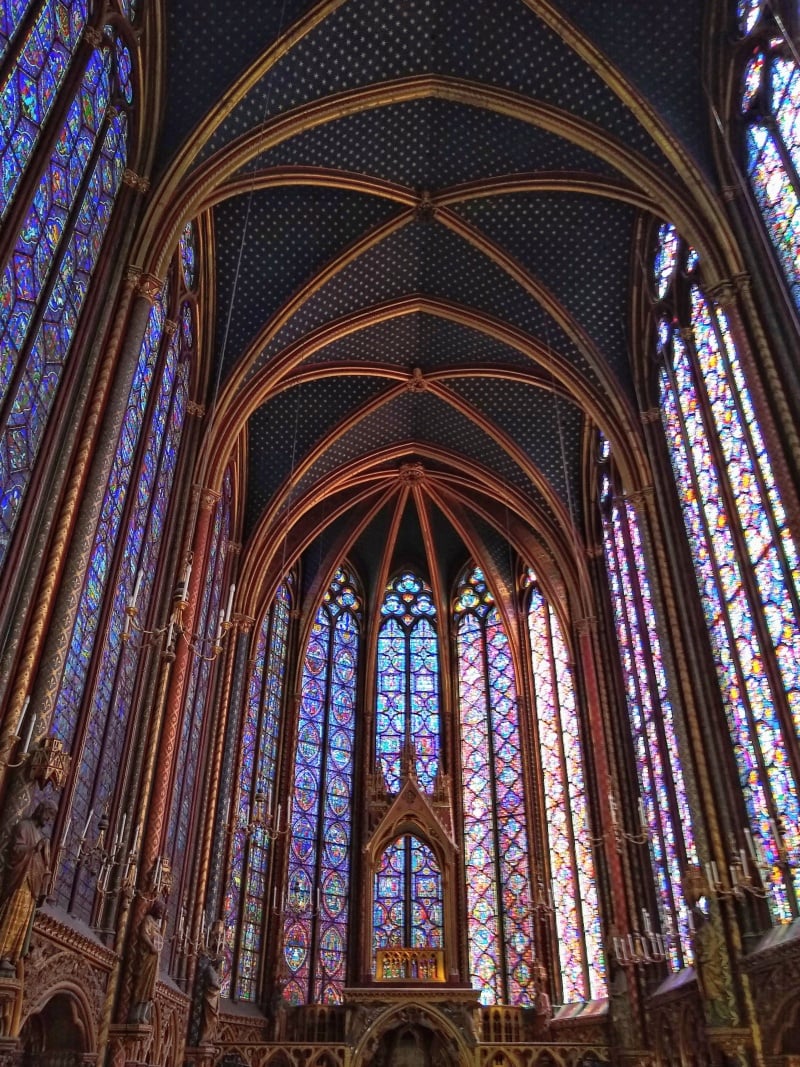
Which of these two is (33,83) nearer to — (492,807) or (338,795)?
(338,795)

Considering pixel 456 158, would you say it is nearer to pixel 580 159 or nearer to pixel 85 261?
pixel 580 159

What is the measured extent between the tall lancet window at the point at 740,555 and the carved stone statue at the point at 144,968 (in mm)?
7945

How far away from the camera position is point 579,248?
56.2 ft

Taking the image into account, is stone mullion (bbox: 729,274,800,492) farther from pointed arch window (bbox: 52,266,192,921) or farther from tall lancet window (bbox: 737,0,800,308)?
pointed arch window (bbox: 52,266,192,921)

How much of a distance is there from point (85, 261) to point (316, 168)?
5665 millimetres

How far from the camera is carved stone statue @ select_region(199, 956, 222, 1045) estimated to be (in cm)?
1547

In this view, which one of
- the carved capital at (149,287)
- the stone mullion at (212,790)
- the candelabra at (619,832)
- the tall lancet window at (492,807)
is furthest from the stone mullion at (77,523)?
the tall lancet window at (492,807)

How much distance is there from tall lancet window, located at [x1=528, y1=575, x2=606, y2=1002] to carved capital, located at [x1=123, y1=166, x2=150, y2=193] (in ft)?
44.5

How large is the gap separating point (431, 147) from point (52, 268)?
8.51 metres

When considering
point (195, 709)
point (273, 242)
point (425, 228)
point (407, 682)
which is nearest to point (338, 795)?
point (407, 682)

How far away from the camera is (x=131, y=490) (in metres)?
13.1

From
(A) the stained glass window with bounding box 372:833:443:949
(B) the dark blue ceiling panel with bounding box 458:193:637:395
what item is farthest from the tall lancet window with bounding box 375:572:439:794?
(B) the dark blue ceiling panel with bounding box 458:193:637:395

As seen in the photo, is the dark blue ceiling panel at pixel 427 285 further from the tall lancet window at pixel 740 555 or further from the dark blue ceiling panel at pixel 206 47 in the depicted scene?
the dark blue ceiling panel at pixel 206 47

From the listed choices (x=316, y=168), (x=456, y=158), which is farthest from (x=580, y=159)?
(x=316, y=168)
